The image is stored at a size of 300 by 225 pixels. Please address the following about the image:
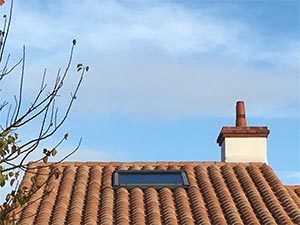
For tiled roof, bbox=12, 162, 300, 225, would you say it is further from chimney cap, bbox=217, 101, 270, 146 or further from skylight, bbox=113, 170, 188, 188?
chimney cap, bbox=217, 101, 270, 146

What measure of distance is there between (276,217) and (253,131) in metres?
4.28

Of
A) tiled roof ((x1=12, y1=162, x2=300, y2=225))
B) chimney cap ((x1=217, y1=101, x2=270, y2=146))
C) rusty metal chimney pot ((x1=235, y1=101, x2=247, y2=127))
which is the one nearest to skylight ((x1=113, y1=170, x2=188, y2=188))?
tiled roof ((x1=12, y1=162, x2=300, y2=225))

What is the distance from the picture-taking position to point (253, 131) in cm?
1727

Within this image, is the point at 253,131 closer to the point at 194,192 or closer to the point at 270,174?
the point at 270,174

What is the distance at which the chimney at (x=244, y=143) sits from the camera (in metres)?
17.3

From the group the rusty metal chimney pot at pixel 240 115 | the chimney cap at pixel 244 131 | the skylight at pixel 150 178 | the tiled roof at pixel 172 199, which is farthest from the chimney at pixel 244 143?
the skylight at pixel 150 178

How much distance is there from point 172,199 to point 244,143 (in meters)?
3.79

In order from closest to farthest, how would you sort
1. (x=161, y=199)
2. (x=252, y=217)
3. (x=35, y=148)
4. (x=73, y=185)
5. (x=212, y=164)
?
(x=35, y=148), (x=252, y=217), (x=161, y=199), (x=73, y=185), (x=212, y=164)

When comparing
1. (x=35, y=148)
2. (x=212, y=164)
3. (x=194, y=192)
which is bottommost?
(x=35, y=148)

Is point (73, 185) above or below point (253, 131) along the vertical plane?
below

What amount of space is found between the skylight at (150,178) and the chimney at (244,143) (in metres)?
2.08

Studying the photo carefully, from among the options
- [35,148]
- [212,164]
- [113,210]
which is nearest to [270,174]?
[212,164]

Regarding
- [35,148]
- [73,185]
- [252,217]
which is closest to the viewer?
[35,148]

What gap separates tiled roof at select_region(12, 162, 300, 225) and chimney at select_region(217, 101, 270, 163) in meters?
0.96
